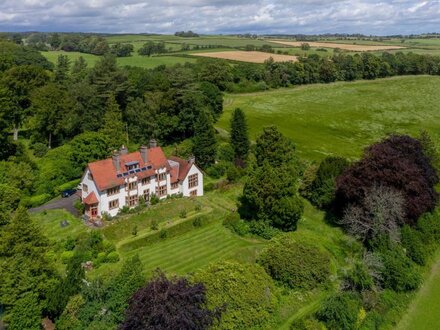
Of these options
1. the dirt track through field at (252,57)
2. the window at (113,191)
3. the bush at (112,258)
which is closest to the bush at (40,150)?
the window at (113,191)

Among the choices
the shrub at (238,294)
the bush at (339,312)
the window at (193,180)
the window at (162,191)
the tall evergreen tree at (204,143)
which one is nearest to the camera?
the shrub at (238,294)

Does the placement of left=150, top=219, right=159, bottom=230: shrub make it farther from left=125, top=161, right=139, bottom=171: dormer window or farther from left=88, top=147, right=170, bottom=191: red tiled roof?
left=125, top=161, right=139, bottom=171: dormer window

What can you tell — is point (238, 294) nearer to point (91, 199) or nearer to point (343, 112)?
point (91, 199)

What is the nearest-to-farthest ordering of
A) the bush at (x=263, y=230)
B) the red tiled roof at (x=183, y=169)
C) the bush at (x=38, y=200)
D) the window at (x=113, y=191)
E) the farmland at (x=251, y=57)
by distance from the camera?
1. the bush at (x=263, y=230)
2. the window at (x=113, y=191)
3. the bush at (x=38, y=200)
4. the red tiled roof at (x=183, y=169)
5. the farmland at (x=251, y=57)

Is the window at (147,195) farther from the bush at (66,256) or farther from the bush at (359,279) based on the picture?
the bush at (359,279)

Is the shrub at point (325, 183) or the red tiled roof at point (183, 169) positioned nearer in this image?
the shrub at point (325, 183)

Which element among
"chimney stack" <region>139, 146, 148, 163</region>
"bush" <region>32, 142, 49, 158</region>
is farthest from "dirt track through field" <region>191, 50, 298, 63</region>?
"chimney stack" <region>139, 146, 148, 163</region>

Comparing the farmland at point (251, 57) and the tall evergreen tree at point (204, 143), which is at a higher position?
the farmland at point (251, 57)
